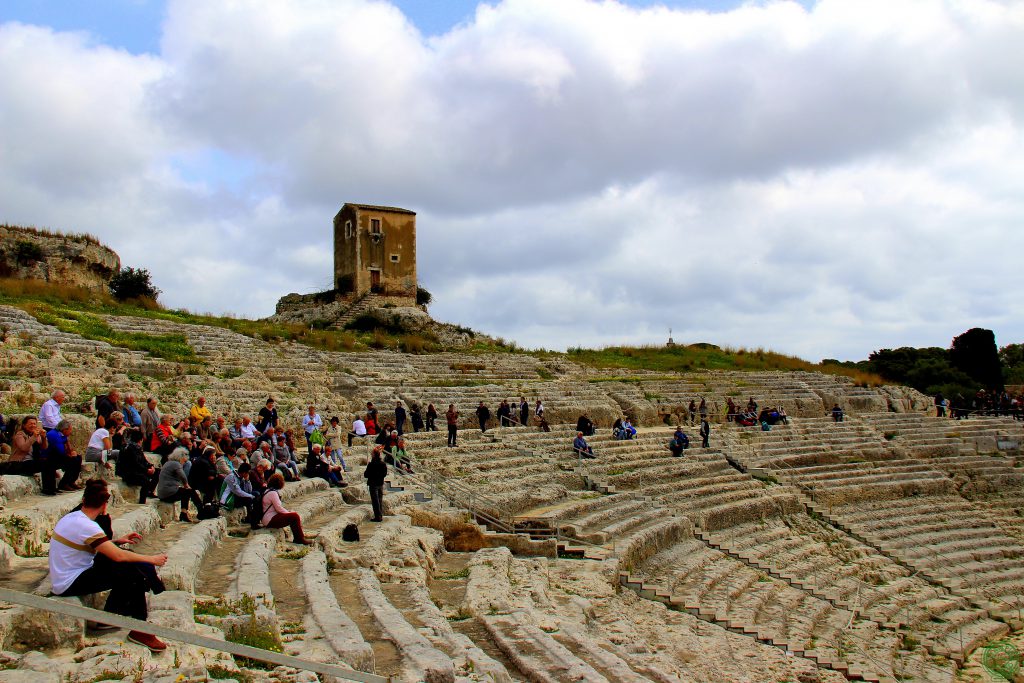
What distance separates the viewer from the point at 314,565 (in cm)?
865

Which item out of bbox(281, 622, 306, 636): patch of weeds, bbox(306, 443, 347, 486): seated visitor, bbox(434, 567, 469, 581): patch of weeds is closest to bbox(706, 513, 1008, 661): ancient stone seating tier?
bbox(434, 567, 469, 581): patch of weeds

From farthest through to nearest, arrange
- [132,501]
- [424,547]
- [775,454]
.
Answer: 1. [775,454]
2. [424,547]
3. [132,501]

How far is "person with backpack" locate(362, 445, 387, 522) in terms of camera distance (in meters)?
12.1

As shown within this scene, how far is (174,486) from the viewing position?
9.69m

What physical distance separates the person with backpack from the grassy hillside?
1079 centimetres

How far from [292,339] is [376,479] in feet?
54.7

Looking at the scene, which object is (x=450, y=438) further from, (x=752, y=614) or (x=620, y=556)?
(x=752, y=614)

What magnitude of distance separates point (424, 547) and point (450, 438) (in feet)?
24.2

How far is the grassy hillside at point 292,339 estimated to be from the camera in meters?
22.0

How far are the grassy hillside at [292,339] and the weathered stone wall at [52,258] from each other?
2356 mm

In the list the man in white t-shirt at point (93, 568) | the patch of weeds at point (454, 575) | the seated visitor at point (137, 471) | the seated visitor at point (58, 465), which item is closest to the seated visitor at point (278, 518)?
the seated visitor at point (137, 471)

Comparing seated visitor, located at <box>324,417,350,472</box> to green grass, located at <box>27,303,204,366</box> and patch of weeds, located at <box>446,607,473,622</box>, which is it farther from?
patch of weeds, located at <box>446,607,473,622</box>

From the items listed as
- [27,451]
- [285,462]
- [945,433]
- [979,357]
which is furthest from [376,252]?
[979,357]


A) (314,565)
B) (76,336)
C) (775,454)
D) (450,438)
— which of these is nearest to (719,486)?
(775,454)
